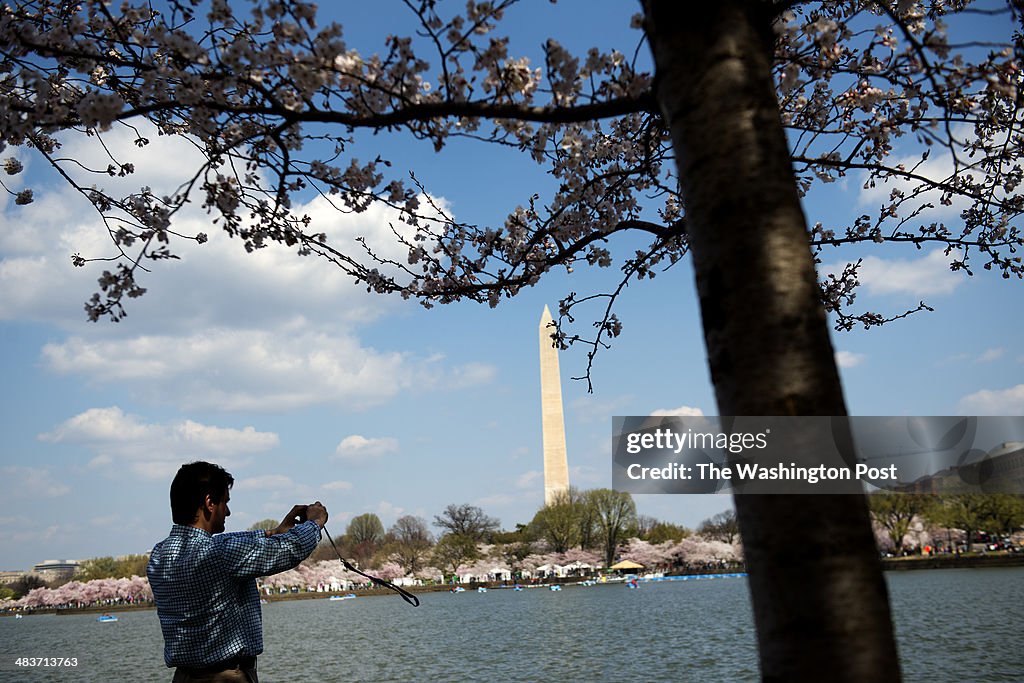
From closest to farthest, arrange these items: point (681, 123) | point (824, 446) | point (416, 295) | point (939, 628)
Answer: point (824, 446)
point (681, 123)
point (416, 295)
point (939, 628)

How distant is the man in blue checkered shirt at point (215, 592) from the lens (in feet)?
8.76

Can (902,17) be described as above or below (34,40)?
above

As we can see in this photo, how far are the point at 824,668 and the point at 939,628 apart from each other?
19.1m

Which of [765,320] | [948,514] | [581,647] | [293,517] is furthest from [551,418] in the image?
[765,320]

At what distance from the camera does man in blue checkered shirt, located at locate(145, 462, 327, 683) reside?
8.76 feet

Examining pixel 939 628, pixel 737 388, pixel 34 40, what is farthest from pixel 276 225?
pixel 939 628

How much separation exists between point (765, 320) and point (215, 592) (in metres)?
2.09

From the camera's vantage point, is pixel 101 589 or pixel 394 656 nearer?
pixel 394 656

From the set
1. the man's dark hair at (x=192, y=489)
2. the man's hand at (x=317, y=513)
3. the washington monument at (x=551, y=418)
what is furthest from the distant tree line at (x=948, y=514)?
the man's dark hair at (x=192, y=489)

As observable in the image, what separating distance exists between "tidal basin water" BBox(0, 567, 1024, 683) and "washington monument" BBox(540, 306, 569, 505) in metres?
17.6

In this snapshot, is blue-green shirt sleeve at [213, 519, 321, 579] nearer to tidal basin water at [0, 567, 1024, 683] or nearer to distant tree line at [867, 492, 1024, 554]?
tidal basin water at [0, 567, 1024, 683]

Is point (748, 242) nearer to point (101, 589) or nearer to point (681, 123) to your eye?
point (681, 123)

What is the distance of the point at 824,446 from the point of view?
166 centimetres

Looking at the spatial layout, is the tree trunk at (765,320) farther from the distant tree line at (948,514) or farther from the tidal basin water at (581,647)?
the distant tree line at (948,514)
